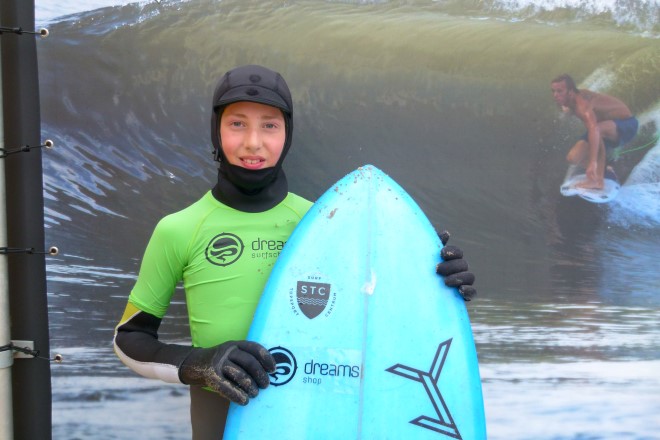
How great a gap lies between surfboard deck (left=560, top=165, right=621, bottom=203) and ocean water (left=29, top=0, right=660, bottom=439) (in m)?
0.03

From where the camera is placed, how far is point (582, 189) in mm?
2412

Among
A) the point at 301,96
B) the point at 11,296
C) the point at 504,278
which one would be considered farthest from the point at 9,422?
the point at 504,278

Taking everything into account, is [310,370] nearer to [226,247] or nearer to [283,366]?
[283,366]

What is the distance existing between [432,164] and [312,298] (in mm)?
934

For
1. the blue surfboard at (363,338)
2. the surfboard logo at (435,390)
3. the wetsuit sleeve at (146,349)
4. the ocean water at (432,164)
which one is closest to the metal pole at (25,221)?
the ocean water at (432,164)

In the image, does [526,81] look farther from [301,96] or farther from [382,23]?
[301,96]

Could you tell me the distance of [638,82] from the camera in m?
2.42

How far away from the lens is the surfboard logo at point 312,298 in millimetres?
1703

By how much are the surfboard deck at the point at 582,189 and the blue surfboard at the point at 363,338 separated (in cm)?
90

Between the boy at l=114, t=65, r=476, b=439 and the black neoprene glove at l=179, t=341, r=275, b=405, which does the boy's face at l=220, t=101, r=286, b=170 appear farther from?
the black neoprene glove at l=179, t=341, r=275, b=405

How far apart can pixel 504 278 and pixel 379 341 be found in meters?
0.91

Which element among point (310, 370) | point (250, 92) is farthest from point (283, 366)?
point (250, 92)

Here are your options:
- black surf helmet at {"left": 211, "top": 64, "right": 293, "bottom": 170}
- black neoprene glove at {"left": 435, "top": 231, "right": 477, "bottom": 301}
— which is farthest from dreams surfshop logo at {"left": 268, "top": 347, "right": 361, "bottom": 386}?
black surf helmet at {"left": 211, "top": 64, "right": 293, "bottom": 170}

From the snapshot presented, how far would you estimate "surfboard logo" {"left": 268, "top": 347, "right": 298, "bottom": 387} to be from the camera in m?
1.65
